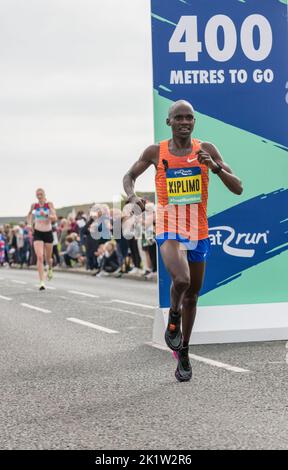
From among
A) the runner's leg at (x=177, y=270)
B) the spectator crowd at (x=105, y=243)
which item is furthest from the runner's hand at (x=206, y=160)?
the spectator crowd at (x=105, y=243)

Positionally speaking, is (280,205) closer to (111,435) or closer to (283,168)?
(283,168)

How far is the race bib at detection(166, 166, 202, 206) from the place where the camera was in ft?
20.4

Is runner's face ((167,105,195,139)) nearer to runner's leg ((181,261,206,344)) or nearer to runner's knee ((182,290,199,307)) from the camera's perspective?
runner's leg ((181,261,206,344))

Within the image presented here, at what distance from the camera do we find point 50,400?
571cm

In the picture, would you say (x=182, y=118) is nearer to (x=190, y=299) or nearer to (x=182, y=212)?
(x=182, y=212)

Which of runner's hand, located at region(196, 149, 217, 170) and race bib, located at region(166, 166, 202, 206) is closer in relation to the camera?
runner's hand, located at region(196, 149, 217, 170)

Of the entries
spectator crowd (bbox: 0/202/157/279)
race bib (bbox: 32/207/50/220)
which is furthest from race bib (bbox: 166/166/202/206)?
race bib (bbox: 32/207/50/220)

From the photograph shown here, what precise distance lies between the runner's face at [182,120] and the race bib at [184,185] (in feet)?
0.90

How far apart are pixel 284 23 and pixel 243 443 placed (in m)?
5.18

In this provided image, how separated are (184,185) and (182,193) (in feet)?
0.21

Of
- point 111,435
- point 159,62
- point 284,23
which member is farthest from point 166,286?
point 111,435

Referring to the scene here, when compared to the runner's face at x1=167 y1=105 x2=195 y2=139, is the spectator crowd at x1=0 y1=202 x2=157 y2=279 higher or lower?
lower

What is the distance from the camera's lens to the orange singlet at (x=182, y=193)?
6215 mm
